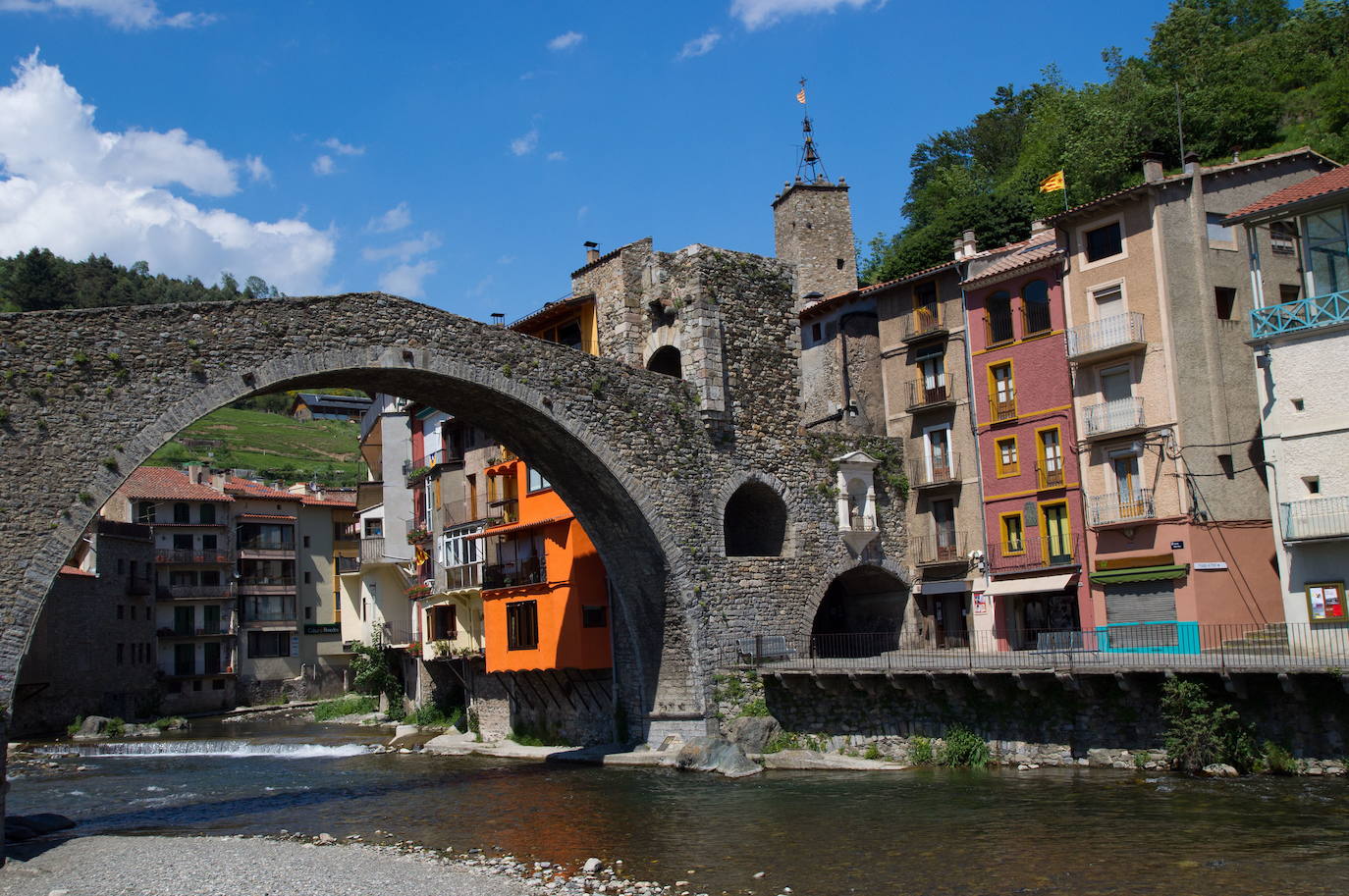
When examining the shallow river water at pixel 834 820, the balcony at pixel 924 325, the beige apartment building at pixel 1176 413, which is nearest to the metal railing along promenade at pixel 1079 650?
the beige apartment building at pixel 1176 413

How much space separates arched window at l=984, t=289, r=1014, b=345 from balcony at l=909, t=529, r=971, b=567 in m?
5.08

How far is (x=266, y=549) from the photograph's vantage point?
64.2 meters

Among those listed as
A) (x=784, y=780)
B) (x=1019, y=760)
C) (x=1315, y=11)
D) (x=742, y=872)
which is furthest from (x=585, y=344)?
(x=1315, y=11)

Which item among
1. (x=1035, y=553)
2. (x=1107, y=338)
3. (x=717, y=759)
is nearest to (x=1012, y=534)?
(x=1035, y=553)

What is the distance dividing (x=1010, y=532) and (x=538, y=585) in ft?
39.4

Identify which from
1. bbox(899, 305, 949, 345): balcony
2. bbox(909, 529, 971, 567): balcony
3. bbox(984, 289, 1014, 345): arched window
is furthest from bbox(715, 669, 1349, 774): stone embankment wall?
bbox(899, 305, 949, 345): balcony

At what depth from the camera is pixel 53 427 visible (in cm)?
1986

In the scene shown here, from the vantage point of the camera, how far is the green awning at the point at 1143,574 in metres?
25.6

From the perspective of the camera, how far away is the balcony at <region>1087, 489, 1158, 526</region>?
86.7 ft

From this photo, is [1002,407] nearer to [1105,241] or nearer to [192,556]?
[1105,241]

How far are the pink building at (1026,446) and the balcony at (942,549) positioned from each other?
0.84m

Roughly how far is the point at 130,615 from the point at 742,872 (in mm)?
47454

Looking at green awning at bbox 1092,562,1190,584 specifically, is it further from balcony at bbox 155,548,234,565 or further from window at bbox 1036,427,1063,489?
balcony at bbox 155,548,234,565

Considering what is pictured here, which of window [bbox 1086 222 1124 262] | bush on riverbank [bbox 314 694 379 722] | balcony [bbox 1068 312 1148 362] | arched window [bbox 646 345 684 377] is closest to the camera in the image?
balcony [bbox 1068 312 1148 362]
